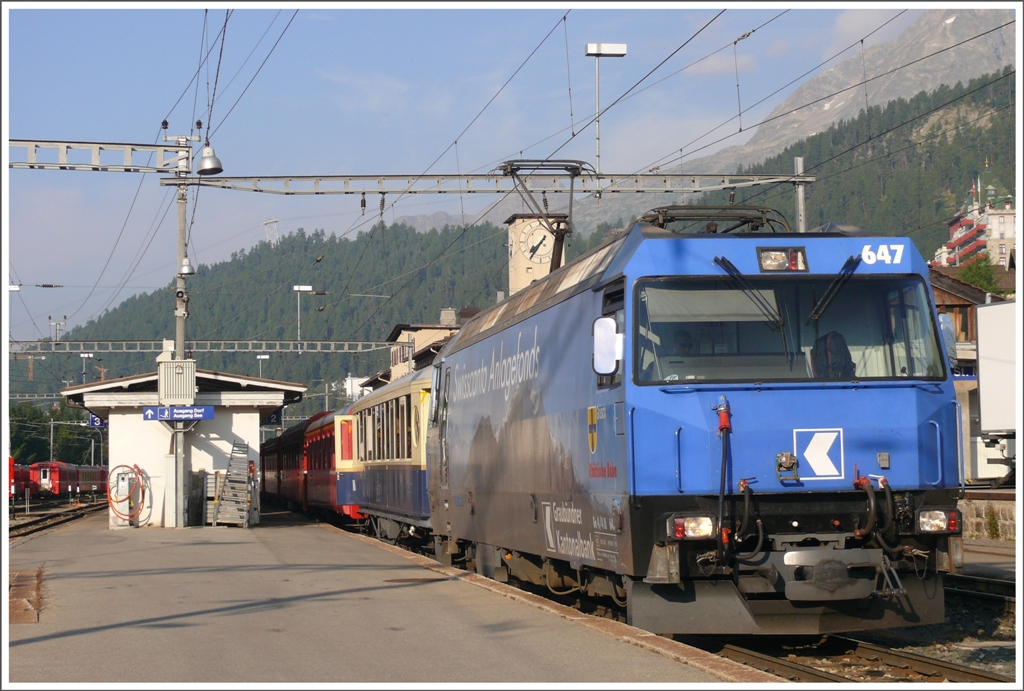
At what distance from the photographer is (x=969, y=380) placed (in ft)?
102

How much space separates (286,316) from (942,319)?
15961 cm

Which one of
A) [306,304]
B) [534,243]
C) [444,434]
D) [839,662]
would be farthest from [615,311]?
[306,304]

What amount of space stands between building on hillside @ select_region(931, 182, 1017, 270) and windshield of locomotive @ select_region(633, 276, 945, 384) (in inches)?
5527

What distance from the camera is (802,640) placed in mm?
10344

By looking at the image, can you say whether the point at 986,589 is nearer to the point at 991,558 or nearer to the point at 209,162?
the point at 991,558

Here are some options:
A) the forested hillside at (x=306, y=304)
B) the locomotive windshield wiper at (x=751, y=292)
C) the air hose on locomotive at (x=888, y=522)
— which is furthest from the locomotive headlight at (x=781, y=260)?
the forested hillside at (x=306, y=304)

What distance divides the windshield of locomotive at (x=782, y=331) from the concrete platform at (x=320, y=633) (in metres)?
2.16

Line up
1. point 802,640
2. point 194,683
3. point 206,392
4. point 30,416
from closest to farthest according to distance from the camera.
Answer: point 194,683 < point 802,640 < point 206,392 < point 30,416

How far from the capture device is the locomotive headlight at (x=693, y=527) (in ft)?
27.8

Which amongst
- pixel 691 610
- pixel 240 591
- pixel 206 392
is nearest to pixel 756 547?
pixel 691 610

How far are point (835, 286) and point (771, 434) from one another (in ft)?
4.43

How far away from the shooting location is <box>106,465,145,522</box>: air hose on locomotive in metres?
27.9

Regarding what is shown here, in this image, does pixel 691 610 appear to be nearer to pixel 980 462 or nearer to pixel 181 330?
pixel 181 330

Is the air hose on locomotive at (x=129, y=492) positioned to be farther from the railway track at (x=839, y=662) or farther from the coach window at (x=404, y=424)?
the railway track at (x=839, y=662)
